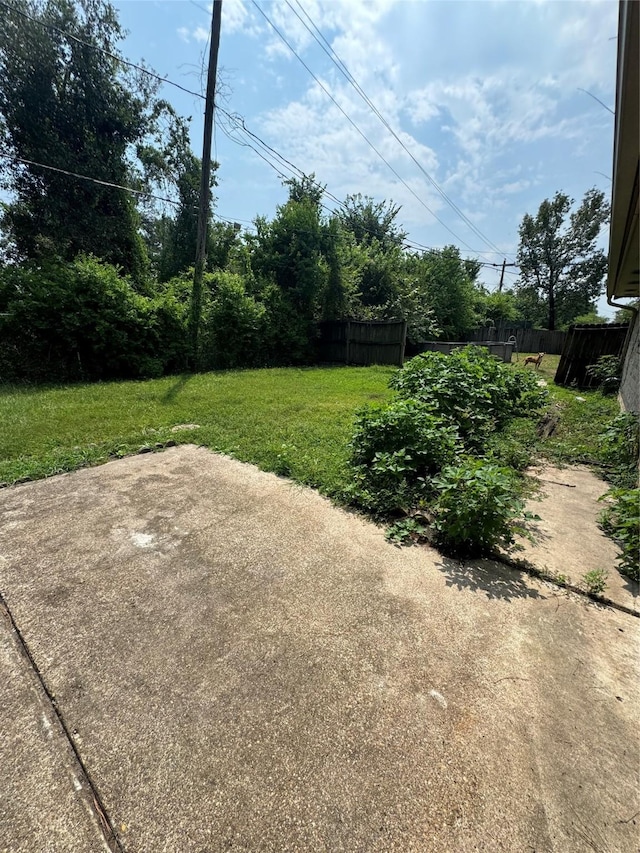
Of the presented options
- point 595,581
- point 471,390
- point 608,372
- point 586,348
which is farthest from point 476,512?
point 586,348

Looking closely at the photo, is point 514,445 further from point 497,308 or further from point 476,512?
point 497,308

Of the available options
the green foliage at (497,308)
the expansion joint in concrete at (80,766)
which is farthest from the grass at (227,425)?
the green foliage at (497,308)

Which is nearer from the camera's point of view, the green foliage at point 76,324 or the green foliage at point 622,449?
the green foliage at point 622,449

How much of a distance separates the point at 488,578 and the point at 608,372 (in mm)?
7172

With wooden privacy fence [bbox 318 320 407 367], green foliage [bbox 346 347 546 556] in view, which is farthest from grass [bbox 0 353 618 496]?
wooden privacy fence [bbox 318 320 407 367]

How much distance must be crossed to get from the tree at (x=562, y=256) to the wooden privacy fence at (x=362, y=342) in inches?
771

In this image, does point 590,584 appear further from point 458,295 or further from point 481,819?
point 458,295

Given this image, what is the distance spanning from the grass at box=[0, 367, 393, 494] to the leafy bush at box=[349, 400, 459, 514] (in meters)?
0.26

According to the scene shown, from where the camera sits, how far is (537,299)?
25.0m

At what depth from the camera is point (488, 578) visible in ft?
6.44

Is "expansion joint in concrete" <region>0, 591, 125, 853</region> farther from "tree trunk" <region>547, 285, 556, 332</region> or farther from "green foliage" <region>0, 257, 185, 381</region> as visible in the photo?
"tree trunk" <region>547, 285, 556, 332</region>

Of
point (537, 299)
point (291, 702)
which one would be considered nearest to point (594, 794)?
point (291, 702)

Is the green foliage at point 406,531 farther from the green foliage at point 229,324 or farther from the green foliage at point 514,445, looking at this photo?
the green foliage at point 229,324

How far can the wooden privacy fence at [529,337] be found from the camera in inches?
756
